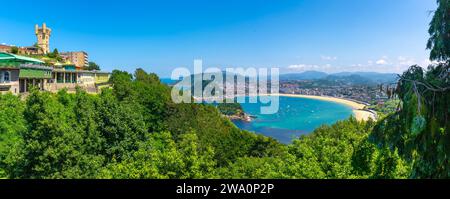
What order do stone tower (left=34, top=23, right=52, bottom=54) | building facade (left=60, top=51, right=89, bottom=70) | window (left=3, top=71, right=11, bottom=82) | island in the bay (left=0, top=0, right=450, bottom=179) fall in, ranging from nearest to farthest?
island in the bay (left=0, top=0, right=450, bottom=179) → window (left=3, top=71, right=11, bottom=82) → stone tower (left=34, top=23, right=52, bottom=54) → building facade (left=60, top=51, right=89, bottom=70)

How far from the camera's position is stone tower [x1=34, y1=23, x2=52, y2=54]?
157 feet

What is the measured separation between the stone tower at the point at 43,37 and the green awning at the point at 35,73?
1831 centimetres

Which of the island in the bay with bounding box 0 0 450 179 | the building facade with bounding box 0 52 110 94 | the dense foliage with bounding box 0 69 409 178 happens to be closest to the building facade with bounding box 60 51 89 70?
the building facade with bounding box 0 52 110 94

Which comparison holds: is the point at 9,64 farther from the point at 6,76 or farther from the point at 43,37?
the point at 43,37

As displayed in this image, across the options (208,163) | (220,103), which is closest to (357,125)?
(208,163)

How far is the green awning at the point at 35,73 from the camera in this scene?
25694mm

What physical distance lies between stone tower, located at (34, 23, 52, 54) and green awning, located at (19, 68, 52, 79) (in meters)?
18.3

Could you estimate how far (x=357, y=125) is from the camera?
28375mm

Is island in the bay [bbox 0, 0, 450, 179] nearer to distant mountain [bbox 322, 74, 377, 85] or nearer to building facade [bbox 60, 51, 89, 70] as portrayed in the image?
building facade [bbox 60, 51, 89, 70]

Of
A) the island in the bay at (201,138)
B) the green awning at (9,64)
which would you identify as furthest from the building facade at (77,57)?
the green awning at (9,64)

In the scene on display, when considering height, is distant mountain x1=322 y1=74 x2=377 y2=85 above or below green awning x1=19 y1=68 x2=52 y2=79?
above

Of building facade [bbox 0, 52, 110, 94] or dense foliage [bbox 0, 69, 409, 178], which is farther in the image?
building facade [bbox 0, 52, 110, 94]
